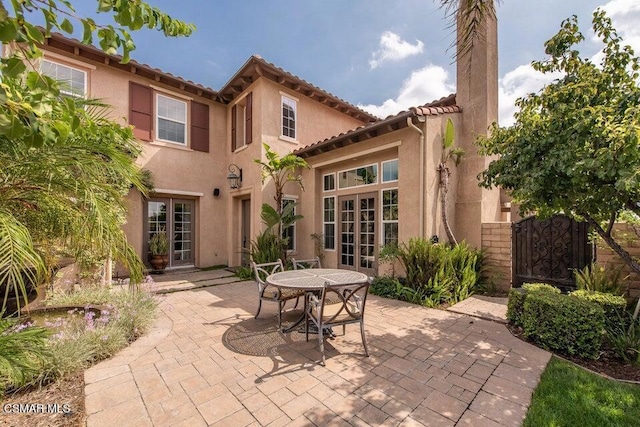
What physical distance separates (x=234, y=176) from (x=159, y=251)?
3.66m

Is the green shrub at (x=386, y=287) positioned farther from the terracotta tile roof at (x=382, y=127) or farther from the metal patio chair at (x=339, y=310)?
the terracotta tile roof at (x=382, y=127)

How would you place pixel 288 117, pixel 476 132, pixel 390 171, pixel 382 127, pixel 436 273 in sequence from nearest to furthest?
1. pixel 436 273
2. pixel 382 127
3. pixel 476 132
4. pixel 390 171
5. pixel 288 117

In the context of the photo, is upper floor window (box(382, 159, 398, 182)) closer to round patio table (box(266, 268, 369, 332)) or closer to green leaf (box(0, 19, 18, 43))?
round patio table (box(266, 268, 369, 332))

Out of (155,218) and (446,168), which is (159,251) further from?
(446,168)

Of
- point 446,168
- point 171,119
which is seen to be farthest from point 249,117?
point 446,168

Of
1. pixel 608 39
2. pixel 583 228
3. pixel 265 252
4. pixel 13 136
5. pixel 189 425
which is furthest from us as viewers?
pixel 265 252

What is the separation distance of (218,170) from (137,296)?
23.7 ft

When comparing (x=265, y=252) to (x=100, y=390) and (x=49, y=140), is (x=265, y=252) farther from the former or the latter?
(x=49, y=140)

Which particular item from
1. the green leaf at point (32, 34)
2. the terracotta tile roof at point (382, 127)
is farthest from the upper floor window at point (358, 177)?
the green leaf at point (32, 34)

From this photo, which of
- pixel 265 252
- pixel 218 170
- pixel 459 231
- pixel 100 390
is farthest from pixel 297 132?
pixel 100 390

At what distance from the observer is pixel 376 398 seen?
288cm

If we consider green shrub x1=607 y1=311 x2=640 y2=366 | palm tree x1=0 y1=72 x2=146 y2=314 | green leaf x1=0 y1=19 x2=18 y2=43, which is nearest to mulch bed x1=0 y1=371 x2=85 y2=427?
palm tree x1=0 y1=72 x2=146 y2=314

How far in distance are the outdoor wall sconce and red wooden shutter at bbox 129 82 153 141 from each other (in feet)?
9.46

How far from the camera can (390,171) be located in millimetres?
8180
